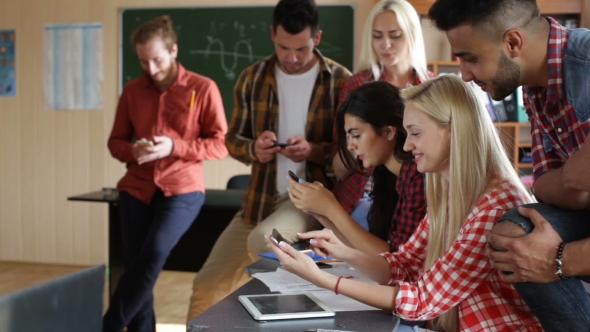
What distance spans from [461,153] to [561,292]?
40 centimetres

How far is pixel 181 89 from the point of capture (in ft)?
10.9

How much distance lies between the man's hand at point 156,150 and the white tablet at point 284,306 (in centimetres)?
164

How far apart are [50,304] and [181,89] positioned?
209 centimetres

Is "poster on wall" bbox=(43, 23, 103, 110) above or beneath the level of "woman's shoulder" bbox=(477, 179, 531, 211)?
above

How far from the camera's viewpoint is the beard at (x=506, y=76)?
1.47 metres

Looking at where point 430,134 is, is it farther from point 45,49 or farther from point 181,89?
point 45,49

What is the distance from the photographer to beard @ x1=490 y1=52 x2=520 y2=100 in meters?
1.47

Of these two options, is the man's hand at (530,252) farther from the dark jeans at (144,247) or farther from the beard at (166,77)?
the beard at (166,77)

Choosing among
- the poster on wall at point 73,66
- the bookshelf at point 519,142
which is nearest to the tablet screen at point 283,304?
the bookshelf at point 519,142

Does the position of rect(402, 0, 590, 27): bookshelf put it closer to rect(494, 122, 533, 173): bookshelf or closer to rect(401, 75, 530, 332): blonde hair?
rect(494, 122, 533, 173): bookshelf

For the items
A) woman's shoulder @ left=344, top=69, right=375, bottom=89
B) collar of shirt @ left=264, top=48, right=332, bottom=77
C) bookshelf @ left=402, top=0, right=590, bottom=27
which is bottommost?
woman's shoulder @ left=344, top=69, right=375, bottom=89

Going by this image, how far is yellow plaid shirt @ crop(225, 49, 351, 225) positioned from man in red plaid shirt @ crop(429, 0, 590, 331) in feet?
4.16

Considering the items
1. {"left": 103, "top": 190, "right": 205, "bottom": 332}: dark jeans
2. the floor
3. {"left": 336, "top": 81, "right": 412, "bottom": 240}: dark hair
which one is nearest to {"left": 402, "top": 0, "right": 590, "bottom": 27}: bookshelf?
{"left": 103, "top": 190, "right": 205, "bottom": 332}: dark jeans

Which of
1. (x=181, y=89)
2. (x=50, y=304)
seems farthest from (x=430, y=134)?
(x=181, y=89)
